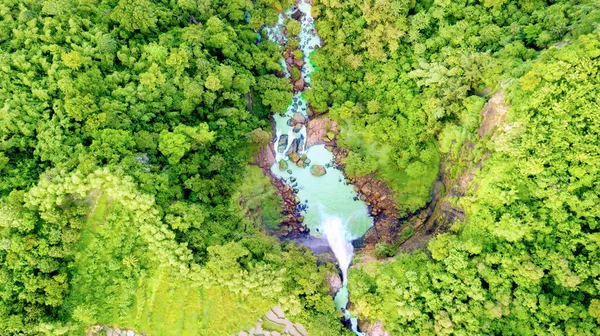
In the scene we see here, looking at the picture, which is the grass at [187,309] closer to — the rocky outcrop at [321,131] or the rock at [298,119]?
the rocky outcrop at [321,131]

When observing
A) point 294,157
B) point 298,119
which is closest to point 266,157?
point 294,157

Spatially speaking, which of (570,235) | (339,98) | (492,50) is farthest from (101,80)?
(570,235)

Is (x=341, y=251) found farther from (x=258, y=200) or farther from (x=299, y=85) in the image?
(x=299, y=85)

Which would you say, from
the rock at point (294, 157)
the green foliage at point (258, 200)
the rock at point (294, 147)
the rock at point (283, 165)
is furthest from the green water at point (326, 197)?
the green foliage at point (258, 200)

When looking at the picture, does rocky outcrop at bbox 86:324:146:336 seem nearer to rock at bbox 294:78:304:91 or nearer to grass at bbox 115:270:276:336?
grass at bbox 115:270:276:336

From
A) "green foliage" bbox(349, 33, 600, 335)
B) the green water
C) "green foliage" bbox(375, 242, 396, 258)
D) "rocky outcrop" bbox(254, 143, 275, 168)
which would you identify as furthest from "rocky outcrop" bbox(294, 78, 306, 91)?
"green foliage" bbox(349, 33, 600, 335)

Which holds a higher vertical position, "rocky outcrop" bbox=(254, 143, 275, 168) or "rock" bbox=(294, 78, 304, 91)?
"rock" bbox=(294, 78, 304, 91)
